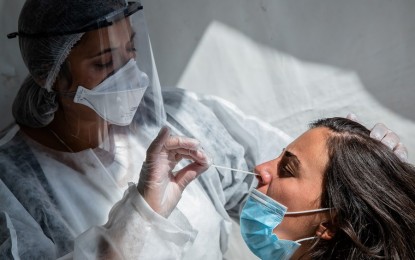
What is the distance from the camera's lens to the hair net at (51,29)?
4.30ft

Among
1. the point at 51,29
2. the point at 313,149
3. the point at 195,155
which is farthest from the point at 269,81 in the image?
the point at 51,29

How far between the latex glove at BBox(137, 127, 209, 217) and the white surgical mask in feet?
0.44

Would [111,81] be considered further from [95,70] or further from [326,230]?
[326,230]

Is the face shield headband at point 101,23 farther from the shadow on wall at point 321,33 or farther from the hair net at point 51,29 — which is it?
the shadow on wall at point 321,33

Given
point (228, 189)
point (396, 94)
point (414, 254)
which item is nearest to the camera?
point (414, 254)

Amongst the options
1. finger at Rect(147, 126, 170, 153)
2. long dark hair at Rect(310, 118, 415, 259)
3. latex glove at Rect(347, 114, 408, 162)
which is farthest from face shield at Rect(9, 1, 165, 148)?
latex glove at Rect(347, 114, 408, 162)

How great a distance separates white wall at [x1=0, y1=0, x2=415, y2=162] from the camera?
227 cm

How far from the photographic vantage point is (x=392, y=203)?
50.4 inches

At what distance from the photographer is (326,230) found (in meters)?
1.34

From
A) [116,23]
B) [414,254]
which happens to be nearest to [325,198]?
[414,254]

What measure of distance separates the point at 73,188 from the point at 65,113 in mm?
214

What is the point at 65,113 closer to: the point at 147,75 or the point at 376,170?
the point at 147,75

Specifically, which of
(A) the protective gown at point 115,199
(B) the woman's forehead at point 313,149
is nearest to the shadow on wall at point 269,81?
(A) the protective gown at point 115,199

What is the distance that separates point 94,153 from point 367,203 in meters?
0.74
